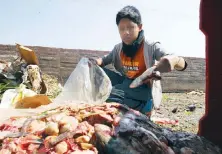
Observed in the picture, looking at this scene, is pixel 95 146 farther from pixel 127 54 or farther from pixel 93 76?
pixel 127 54

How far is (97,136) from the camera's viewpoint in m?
2.49

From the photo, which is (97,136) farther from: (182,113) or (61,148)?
(182,113)

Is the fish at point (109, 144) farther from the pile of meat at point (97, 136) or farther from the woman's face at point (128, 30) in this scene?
the woman's face at point (128, 30)

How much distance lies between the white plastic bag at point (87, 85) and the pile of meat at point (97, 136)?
1.23m

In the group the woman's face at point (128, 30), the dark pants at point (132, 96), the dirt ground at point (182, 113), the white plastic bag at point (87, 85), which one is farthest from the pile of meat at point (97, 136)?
the dirt ground at point (182, 113)

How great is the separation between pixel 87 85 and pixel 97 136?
71.5 inches

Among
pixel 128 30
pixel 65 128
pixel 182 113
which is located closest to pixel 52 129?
pixel 65 128

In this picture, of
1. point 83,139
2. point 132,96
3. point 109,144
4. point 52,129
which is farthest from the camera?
point 132,96

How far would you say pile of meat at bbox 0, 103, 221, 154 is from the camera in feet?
7.81

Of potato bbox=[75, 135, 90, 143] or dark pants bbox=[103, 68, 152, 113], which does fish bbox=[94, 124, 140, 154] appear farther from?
dark pants bbox=[103, 68, 152, 113]

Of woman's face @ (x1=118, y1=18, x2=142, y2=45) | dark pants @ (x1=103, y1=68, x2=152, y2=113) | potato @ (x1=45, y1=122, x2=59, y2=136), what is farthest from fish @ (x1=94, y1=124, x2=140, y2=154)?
woman's face @ (x1=118, y1=18, x2=142, y2=45)

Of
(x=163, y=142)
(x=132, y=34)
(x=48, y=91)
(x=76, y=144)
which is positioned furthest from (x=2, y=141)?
(x=48, y=91)

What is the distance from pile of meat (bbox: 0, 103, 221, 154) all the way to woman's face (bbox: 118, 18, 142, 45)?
1583mm

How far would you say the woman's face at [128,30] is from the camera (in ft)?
14.2
